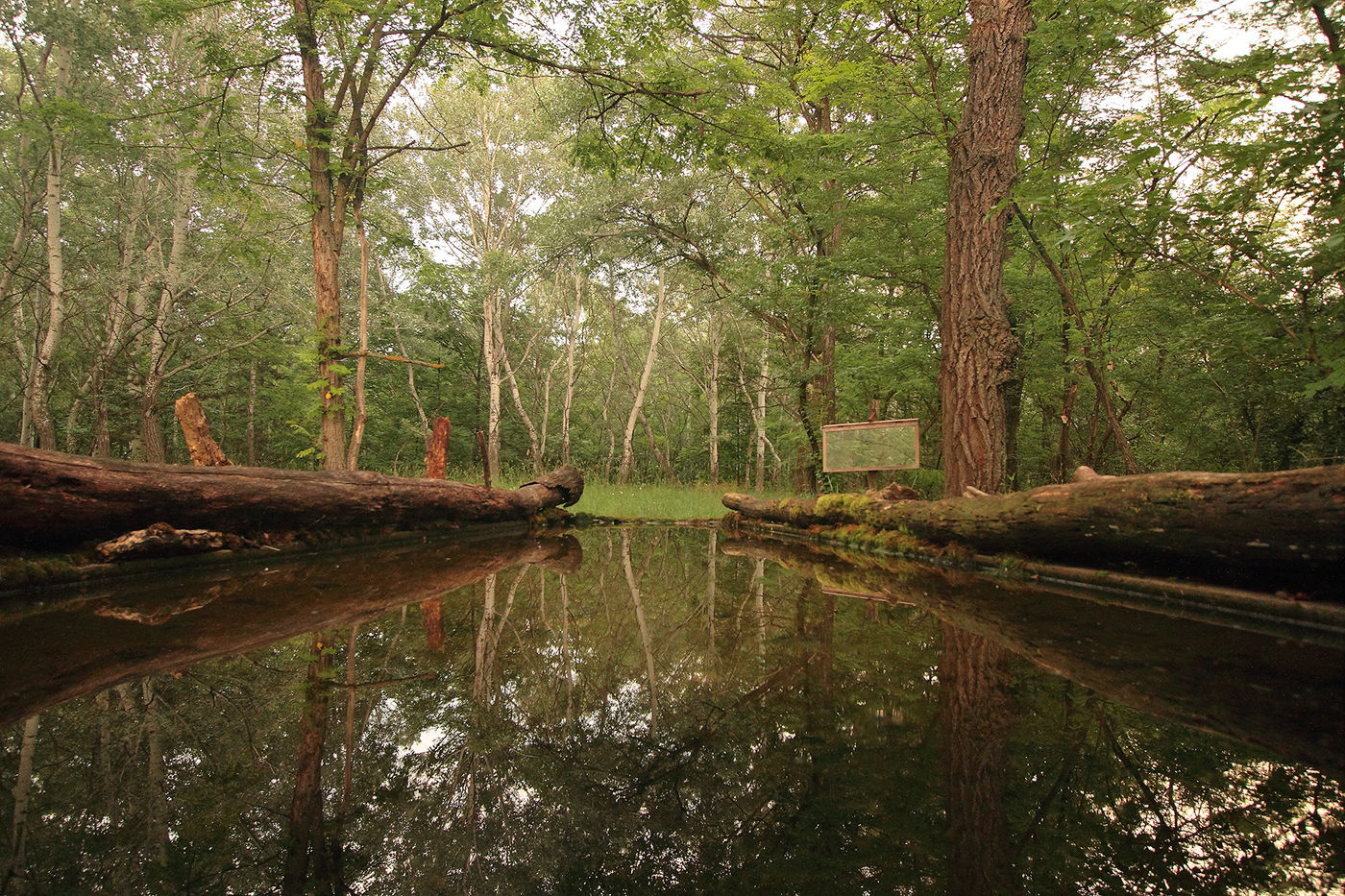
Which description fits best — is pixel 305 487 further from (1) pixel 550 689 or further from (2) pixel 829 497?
(2) pixel 829 497

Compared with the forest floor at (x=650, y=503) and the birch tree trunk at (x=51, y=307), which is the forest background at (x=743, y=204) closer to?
the birch tree trunk at (x=51, y=307)

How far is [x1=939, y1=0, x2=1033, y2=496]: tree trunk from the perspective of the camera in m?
5.76

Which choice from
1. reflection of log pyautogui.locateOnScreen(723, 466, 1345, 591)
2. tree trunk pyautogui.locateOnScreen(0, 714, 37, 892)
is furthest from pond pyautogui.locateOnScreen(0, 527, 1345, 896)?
reflection of log pyautogui.locateOnScreen(723, 466, 1345, 591)

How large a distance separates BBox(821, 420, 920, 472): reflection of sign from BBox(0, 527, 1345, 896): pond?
4.23 metres

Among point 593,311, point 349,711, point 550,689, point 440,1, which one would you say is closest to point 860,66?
point 440,1

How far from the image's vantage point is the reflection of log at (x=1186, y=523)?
3.15m

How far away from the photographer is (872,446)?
7.80 m

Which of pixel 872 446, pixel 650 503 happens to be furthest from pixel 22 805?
pixel 650 503

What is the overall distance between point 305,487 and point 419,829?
5.29 m

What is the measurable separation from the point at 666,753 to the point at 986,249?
19.6 feet

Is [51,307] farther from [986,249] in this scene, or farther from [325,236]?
[986,249]

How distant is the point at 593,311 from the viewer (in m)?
26.7

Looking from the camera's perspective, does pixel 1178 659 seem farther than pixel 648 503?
No

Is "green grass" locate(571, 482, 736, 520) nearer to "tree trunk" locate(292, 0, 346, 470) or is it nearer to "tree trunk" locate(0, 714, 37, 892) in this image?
"tree trunk" locate(292, 0, 346, 470)
